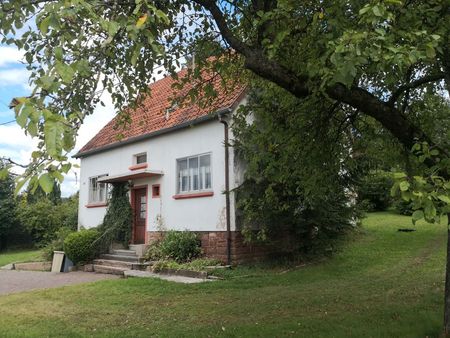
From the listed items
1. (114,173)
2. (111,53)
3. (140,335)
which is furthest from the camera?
(114,173)

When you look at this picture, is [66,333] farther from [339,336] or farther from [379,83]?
[379,83]

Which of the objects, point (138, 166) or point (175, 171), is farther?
point (138, 166)

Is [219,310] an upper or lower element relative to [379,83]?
lower

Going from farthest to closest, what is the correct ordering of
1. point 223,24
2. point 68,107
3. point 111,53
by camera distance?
1. point 223,24
2. point 68,107
3. point 111,53

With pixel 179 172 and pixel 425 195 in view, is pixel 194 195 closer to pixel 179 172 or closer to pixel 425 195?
pixel 179 172

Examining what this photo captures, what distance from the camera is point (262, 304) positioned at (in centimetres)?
902

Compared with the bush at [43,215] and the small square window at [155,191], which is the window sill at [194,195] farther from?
the bush at [43,215]

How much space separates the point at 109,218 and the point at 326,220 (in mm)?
8968

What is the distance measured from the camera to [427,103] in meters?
9.02

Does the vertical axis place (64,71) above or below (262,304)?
above

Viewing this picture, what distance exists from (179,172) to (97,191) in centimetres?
650

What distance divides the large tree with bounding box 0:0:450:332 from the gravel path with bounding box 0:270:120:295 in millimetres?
7170

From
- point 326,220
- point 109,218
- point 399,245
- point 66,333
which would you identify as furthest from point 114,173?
point 66,333

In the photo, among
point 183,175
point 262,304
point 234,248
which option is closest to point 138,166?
point 183,175
